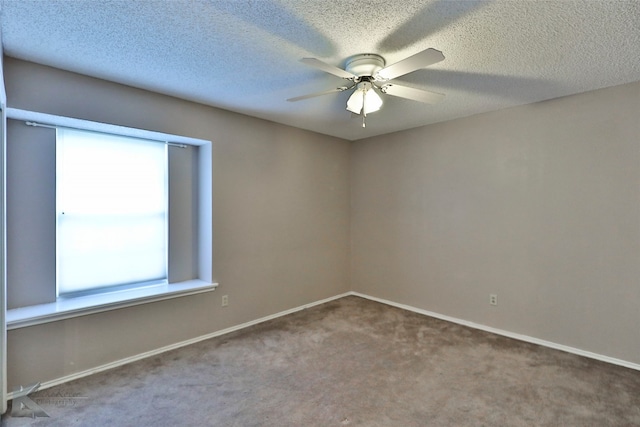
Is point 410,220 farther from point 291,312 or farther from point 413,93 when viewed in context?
point 413,93

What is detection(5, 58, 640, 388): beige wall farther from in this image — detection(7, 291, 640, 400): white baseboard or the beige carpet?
the beige carpet

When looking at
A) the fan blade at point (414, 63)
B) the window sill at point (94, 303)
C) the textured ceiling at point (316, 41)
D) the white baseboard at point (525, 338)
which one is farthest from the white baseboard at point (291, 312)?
the fan blade at point (414, 63)

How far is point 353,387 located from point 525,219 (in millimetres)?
2407

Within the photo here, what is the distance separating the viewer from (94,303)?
100 inches

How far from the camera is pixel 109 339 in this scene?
8.62ft

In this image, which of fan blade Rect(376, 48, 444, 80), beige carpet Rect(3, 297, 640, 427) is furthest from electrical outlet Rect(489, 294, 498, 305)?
fan blade Rect(376, 48, 444, 80)

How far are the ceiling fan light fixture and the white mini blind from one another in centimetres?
206

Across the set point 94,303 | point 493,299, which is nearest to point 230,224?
point 94,303

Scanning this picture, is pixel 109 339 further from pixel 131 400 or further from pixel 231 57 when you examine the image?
pixel 231 57

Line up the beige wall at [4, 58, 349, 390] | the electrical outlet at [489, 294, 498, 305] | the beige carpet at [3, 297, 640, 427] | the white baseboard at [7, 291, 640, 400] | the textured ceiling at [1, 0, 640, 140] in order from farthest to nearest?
1. the electrical outlet at [489, 294, 498, 305]
2. the white baseboard at [7, 291, 640, 400]
3. the beige wall at [4, 58, 349, 390]
4. the beige carpet at [3, 297, 640, 427]
5. the textured ceiling at [1, 0, 640, 140]

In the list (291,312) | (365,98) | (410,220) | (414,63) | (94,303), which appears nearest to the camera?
(414,63)

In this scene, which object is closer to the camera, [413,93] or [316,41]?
[316,41]

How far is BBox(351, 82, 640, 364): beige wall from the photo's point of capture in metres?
2.72

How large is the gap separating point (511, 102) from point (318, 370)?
3.14 m
